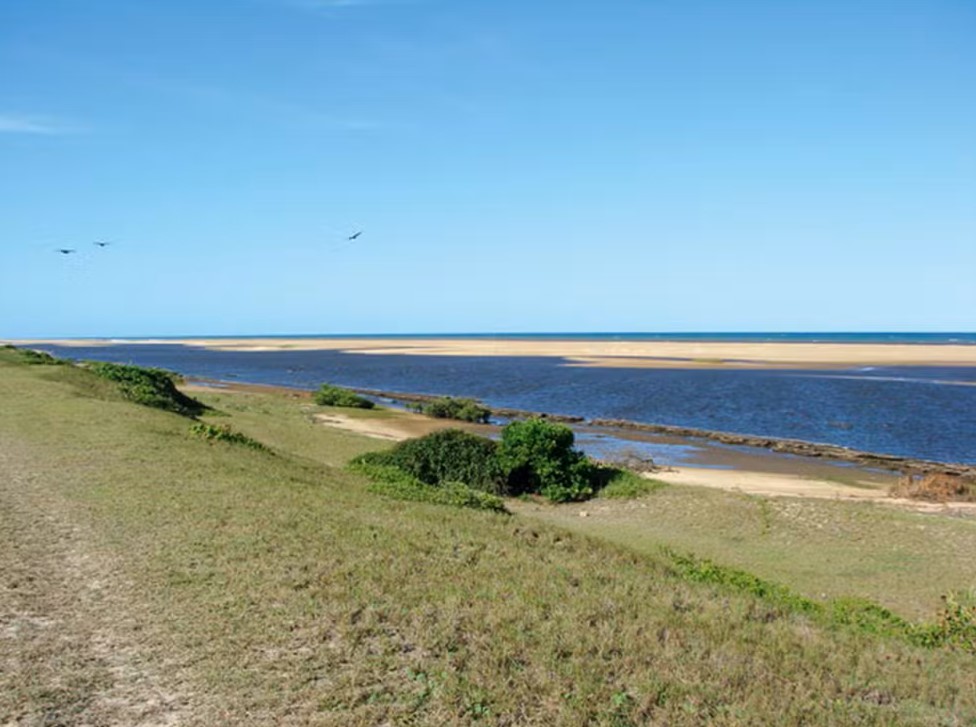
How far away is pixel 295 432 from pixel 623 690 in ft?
99.3

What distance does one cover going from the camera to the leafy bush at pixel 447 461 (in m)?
26.6

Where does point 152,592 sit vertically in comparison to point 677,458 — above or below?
above

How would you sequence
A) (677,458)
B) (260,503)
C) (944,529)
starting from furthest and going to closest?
(677,458), (944,529), (260,503)

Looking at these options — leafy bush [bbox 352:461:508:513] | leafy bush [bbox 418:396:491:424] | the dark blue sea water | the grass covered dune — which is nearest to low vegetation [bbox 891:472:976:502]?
the dark blue sea water

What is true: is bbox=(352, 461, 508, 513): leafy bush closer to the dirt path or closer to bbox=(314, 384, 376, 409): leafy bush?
the dirt path

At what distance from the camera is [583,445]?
4291cm

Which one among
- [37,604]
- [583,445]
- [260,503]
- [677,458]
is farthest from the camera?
[583,445]

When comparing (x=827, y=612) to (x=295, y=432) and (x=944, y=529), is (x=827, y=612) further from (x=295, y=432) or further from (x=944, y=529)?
(x=295, y=432)

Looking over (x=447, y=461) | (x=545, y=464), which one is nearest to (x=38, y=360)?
(x=447, y=461)

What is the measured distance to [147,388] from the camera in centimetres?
3753

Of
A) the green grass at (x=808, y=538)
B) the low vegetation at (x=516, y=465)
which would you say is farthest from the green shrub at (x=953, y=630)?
the low vegetation at (x=516, y=465)

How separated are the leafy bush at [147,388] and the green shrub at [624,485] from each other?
57.2 ft

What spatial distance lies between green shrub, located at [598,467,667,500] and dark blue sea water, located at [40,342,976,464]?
20.8m

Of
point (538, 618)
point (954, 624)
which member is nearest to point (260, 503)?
point (538, 618)
